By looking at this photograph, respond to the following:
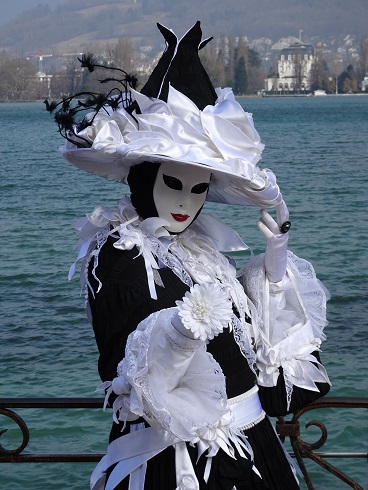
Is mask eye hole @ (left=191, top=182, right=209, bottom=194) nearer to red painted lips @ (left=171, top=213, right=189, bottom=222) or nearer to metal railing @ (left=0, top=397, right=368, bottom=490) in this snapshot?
red painted lips @ (left=171, top=213, right=189, bottom=222)

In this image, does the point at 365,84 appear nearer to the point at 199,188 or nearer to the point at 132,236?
the point at 199,188

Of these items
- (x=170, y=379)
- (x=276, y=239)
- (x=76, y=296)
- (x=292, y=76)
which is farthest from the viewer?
(x=292, y=76)

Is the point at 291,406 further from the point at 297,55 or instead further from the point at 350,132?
the point at 297,55

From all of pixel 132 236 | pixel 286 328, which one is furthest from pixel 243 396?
pixel 132 236

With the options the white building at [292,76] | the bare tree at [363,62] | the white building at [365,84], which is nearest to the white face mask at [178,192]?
the white building at [292,76]

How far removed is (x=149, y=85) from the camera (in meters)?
2.45

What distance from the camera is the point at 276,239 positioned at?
8.29 feet

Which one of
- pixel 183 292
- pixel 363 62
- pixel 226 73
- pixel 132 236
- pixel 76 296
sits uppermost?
pixel 132 236

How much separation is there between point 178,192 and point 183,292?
0.27 meters

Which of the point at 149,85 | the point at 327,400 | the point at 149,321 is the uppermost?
the point at 149,85

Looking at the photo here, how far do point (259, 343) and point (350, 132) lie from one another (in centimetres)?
4331

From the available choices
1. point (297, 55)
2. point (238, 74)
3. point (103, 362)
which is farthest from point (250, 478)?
point (297, 55)

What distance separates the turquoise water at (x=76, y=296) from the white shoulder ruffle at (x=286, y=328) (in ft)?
9.25

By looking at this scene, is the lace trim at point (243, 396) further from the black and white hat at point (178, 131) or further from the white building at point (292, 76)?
the white building at point (292, 76)
